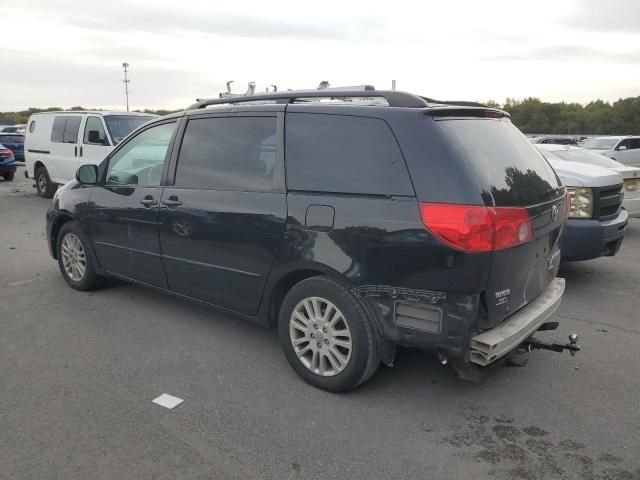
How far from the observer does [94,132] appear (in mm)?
11016

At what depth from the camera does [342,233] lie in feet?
10.6

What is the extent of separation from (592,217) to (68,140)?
1033cm

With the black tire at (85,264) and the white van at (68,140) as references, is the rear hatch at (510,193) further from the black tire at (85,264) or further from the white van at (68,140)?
the white van at (68,140)

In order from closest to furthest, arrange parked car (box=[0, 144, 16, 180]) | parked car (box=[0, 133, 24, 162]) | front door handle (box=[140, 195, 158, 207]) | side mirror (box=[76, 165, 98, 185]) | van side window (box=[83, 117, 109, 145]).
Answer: front door handle (box=[140, 195, 158, 207]) < side mirror (box=[76, 165, 98, 185]) < van side window (box=[83, 117, 109, 145]) < parked car (box=[0, 144, 16, 180]) < parked car (box=[0, 133, 24, 162])

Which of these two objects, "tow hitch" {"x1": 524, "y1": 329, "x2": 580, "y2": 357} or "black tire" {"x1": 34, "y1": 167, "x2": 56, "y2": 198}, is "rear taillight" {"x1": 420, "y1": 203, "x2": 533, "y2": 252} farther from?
"black tire" {"x1": 34, "y1": 167, "x2": 56, "y2": 198}

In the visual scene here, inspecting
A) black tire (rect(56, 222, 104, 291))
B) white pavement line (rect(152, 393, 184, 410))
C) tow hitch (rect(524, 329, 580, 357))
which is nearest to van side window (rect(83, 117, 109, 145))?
black tire (rect(56, 222, 104, 291))

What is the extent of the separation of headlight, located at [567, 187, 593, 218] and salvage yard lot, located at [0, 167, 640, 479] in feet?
3.46

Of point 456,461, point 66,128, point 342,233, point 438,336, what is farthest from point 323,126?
point 66,128

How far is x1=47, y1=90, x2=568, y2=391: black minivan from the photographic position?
2961mm

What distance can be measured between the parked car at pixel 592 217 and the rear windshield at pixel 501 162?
1.76 meters

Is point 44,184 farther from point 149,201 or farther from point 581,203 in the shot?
point 581,203

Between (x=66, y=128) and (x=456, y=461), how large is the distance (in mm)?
11422

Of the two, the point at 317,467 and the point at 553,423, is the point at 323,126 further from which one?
the point at 553,423

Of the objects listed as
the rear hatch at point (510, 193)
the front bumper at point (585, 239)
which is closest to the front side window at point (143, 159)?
the rear hatch at point (510, 193)
